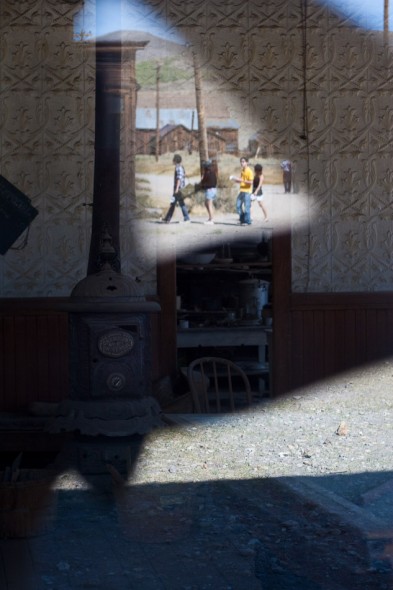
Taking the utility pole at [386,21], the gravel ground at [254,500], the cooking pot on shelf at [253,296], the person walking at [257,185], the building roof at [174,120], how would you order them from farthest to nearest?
1. the cooking pot on shelf at [253,296]
2. the utility pole at [386,21]
3. the person walking at [257,185]
4. the building roof at [174,120]
5. the gravel ground at [254,500]

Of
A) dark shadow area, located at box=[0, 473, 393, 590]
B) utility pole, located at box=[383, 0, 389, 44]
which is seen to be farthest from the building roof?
dark shadow area, located at box=[0, 473, 393, 590]

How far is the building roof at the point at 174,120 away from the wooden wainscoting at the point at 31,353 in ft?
6.02

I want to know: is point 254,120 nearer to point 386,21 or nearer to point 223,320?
point 386,21

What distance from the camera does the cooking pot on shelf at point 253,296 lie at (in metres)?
11.7

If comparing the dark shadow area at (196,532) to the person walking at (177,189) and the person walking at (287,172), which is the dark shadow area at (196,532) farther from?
the person walking at (287,172)

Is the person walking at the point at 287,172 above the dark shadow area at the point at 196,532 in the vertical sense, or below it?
above

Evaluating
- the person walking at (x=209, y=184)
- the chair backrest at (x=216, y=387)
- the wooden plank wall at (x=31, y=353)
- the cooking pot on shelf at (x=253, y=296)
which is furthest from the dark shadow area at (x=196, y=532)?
the cooking pot on shelf at (x=253, y=296)

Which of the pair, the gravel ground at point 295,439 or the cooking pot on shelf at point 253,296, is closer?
the gravel ground at point 295,439

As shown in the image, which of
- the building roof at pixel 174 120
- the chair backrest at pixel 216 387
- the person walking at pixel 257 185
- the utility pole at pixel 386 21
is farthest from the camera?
the utility pole at pixel 386 21

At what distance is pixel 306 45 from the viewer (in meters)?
9.60

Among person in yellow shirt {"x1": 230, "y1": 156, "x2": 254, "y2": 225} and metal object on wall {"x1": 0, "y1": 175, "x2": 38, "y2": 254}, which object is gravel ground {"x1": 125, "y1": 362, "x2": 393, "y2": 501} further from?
metal object on wall {"x1": 0, "y1": 175, "x2": 38, "y2": 254}

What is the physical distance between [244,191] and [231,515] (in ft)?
14.2

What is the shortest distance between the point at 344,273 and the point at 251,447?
2.70 m

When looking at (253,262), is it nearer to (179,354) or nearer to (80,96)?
(179,354)
